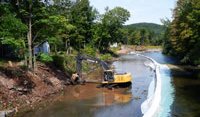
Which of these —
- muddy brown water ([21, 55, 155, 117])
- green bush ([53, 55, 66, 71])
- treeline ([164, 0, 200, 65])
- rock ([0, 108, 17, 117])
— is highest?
treeline ([164, 0, 200, 65])

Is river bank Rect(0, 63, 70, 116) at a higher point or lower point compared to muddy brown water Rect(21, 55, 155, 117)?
higher

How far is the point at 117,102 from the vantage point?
100.0ft

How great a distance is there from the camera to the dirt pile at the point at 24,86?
27.2m

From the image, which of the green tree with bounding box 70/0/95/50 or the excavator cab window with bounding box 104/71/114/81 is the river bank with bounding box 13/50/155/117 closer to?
the excavator cab window with bounding box 104/71/114/81

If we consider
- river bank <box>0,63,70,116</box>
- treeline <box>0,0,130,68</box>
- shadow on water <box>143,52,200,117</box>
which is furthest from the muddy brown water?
treeline <box>0,0,130,68</box>

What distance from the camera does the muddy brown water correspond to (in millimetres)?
26109

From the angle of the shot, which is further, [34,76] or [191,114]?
[34,76]

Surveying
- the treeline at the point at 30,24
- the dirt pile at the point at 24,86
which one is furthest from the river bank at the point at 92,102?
the treeline at the point at 30,24

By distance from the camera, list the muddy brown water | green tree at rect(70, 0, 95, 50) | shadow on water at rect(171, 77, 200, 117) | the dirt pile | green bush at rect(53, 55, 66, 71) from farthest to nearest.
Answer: green tree at rect(70, 0, 95, 50)
green bush at rect(53, 55, 66, 71)
the dirt pile
the muddy brown water
shadow on water at rect(171, 77, 200, 117)

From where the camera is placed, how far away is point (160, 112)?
2284 cm

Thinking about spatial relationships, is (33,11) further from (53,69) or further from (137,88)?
(137,88)

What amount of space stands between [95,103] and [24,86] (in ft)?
20.9

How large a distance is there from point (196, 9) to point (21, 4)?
22745 millimetres

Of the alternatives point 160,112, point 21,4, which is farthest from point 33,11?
point 160,112
